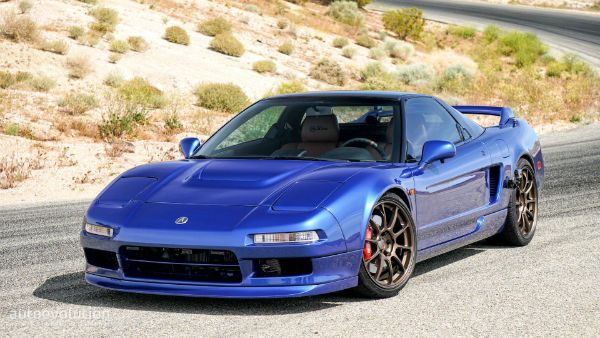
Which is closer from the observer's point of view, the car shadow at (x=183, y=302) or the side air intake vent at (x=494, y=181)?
the car shadow at (x=183, y=302)

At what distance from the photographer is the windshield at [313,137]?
732 cm

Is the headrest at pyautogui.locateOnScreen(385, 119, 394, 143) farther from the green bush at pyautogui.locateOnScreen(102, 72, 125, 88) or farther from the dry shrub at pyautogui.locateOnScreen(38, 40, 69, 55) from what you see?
the dry shrub at pyautogui.locateOnScreen(38, 40, 69, 55)

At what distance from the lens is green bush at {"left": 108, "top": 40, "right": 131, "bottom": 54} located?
27.8m

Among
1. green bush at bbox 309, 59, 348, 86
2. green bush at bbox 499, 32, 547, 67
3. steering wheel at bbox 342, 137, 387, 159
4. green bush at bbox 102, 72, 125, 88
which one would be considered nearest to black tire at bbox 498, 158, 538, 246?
steering wheel at bbox 342, 137, 387, 159

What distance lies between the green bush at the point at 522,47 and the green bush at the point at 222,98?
18.5m

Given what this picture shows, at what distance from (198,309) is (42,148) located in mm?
11540

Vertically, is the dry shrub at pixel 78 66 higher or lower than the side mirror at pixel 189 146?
lower

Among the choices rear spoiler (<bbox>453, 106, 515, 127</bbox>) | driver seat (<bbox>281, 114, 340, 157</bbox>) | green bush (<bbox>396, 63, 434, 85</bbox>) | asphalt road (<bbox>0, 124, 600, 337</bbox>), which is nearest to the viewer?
asphalt road (<bbox>0, 124, 600, 337</bbox>)

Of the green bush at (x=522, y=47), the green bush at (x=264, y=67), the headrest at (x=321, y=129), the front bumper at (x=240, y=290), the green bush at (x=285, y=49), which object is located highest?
the headrest at (x=321, y=129)

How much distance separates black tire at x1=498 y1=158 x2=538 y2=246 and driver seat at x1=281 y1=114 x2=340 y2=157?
173 cm

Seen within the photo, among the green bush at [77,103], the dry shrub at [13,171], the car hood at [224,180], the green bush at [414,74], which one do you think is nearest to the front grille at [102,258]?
the car hood at [224,180]

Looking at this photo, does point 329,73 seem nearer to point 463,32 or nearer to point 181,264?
point 463,32

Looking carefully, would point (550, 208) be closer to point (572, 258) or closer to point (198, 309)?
point (572, 258)

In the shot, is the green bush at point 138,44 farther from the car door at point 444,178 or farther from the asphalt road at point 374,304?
the car door at point 444,178
